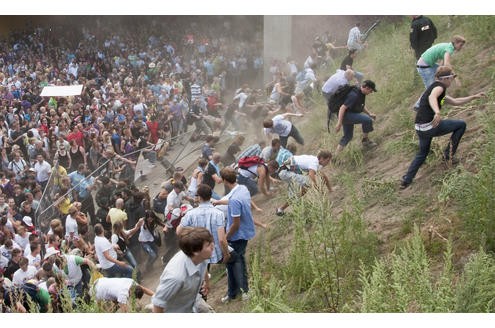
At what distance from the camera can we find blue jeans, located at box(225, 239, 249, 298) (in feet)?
20.9

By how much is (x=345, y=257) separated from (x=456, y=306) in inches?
52.6

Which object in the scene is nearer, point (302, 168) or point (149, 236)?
point (302, 168)

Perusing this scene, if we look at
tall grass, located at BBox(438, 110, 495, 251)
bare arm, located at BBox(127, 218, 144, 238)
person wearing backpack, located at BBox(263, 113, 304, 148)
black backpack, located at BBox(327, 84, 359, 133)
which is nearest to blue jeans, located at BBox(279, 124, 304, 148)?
person wearing backpack, located at BBox(263, 113, 304, 148)

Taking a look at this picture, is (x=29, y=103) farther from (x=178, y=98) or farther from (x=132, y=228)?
(x=132, y=228)

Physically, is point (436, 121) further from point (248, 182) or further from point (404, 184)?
point (248, 182)

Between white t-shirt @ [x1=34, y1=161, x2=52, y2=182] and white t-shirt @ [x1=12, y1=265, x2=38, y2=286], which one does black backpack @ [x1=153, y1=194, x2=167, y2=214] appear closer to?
white t-shirt @ [x1=12, y1=265, x2=38, y2=286]

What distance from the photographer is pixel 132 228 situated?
27.6ft

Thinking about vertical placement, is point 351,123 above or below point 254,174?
above

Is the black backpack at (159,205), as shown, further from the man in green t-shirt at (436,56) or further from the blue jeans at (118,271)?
the man in green t-shirt at (436,56)

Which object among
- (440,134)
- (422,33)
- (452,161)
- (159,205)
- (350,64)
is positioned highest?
(422,33)

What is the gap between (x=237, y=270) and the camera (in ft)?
21.1

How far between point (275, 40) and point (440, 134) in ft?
19.0

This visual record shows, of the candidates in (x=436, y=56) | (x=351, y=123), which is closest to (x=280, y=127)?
(x=351, y=123)

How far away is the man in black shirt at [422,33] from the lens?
9617mm
